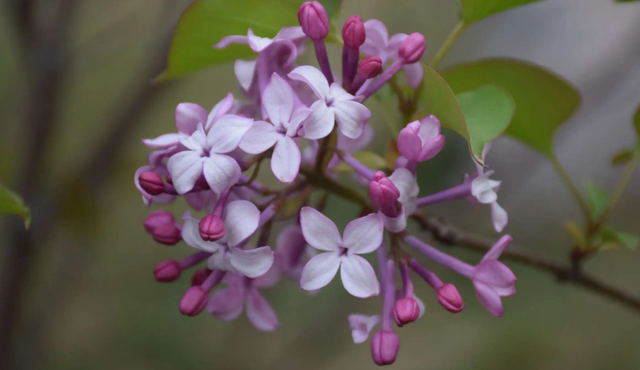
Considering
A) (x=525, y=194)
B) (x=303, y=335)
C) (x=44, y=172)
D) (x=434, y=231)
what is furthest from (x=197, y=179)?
(x=525, y=194)

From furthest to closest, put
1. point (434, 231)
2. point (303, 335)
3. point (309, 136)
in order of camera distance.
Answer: point (303, 335), point (434, 231), point (309, 136)

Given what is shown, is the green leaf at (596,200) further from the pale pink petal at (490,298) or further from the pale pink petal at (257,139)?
the pale pink petal at (257,139)

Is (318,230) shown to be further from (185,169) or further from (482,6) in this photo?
(482,6)

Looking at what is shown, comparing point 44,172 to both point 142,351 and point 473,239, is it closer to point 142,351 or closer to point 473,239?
point 473,239

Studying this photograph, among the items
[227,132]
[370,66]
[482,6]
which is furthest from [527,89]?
[227,132]

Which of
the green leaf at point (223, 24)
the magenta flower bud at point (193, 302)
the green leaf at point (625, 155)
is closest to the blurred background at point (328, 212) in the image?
the green leaf at point (223, 24)
